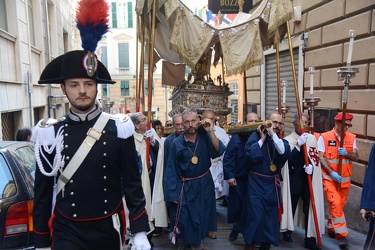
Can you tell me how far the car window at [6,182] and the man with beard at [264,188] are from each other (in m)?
2.82

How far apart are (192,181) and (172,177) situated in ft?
0.91

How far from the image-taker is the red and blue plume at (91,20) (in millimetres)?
2756

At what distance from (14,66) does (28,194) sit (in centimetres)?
772

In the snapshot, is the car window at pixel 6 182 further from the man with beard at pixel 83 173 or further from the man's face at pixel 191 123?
the man's face at pixel 191 123

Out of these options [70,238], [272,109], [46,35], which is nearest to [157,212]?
[70,238]

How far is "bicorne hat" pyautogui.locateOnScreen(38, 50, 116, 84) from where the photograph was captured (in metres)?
2.71

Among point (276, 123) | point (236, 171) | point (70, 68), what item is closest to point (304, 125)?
point (276, 123)

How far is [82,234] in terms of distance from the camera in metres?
2.63

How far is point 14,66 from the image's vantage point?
33.0 ft

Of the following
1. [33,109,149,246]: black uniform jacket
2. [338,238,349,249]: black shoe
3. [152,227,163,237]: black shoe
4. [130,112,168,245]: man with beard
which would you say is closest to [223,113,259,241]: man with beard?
[130,112,168,245]: man with beard

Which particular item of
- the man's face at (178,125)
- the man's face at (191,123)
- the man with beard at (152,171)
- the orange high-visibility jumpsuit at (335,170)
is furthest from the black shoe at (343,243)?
the man's face at (178,125)

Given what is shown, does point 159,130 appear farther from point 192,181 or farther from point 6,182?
point 6,182

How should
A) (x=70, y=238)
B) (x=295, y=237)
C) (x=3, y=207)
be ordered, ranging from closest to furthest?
(x=70, y=238) → (x=3, y=207) → (x=295, y=237)

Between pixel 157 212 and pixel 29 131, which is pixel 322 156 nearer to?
pixel 157 212
